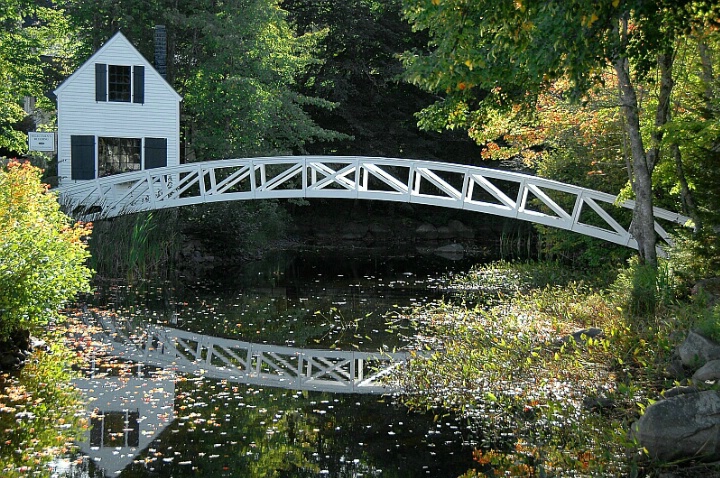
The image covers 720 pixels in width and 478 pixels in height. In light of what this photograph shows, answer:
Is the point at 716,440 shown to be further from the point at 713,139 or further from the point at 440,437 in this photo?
the point at 713,139

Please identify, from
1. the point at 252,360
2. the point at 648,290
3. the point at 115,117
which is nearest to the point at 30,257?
the point at 252,360

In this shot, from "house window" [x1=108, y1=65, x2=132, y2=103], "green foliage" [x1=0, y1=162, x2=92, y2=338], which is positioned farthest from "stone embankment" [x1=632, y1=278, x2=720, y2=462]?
"house window" [x1=108, y1=65, x2=132, y2=103]

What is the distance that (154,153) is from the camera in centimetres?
2272

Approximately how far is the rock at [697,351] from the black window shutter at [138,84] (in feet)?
57.2

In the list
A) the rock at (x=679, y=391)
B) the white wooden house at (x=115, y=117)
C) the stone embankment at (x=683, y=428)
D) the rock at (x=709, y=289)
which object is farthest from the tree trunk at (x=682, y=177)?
the white wooden house at (x=115, y=117)

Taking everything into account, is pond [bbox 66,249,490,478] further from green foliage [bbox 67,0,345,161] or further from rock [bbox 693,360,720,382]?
green foliage [bbox 67,0,345,161]

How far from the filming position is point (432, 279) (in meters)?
19.2

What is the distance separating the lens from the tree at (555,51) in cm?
773

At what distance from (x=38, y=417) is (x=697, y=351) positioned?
615 cm

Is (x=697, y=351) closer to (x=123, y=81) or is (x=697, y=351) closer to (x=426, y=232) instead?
(x=123, y=81)

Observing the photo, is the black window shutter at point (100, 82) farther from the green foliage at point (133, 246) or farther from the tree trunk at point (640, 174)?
the tree trunk at point (640, 174)

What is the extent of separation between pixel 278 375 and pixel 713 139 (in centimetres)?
617

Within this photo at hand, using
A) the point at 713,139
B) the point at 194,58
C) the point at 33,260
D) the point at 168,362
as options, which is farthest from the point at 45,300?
the point at 194,58

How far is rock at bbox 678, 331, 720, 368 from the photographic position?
8109 mm
